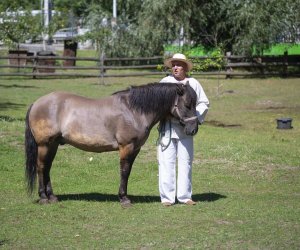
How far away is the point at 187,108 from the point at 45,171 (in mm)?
2002

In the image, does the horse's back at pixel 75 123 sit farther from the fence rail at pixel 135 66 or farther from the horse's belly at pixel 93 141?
the fence rail at pixel 135 66

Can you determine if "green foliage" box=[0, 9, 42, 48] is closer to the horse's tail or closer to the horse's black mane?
the horse's tail

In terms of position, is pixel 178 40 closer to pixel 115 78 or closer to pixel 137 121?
pixel 115 78

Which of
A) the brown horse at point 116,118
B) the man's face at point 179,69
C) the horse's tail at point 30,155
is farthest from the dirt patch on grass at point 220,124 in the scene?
the horse's tail at point 30,155

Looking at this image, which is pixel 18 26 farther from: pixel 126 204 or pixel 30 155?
pixel 126 204

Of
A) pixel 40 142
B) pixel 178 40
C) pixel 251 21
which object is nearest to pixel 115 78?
pixel 178 40

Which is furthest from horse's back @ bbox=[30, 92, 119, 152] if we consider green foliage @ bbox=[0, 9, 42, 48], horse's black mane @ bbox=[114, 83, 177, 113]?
green foliage @ bbox=[0, 9, 42, 48]

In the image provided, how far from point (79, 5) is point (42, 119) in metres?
47.9

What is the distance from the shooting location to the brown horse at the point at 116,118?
26.4ft

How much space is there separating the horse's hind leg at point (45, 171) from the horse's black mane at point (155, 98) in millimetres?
1203

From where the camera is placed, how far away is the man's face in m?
8.20

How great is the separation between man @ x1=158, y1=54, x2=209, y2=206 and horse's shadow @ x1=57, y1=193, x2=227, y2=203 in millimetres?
466

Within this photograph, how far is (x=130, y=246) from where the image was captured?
20.9 ft

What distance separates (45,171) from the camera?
8.41m
